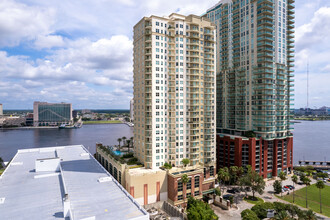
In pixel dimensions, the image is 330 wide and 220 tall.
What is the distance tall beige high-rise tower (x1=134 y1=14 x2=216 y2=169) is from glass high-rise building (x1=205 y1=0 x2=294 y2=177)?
21785 mm

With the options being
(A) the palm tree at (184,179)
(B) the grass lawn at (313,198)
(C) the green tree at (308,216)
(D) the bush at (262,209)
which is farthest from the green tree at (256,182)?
(A) the palm tree at (184,179)

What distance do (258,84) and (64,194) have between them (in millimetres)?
80432

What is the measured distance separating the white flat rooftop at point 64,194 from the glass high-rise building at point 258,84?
186 ft

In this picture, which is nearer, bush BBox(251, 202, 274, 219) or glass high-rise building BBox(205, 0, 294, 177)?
bush BBox(251, 202, 274, 219)

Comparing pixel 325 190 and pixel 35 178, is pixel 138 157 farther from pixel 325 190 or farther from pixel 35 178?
pixel 325 190

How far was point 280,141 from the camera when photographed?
3701 inches

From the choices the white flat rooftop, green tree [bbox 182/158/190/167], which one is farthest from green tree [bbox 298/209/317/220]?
the white flat rooftop

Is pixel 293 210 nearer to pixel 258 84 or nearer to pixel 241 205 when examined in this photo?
pixel 241 205

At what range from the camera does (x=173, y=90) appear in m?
Result: 74.1

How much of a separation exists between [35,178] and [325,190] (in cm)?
9936

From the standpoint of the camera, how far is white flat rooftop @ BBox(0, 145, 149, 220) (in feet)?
135

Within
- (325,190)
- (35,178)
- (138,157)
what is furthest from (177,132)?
(325,190)

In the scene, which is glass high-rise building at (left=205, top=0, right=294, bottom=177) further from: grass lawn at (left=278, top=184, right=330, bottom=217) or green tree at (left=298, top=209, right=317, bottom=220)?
green tree at (left=298, top=209, right=317, bottom=220)

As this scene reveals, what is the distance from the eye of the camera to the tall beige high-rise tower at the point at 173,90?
7169 centimetres
